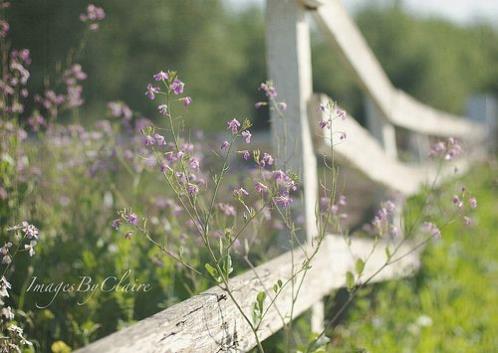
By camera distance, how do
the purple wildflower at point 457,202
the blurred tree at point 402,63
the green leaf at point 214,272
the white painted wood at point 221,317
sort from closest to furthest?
the white painted wood at point 221,317 → the green leaf at point 214,272 → the purple wildflower at point 457,202 → the blurred tree at point 402,63

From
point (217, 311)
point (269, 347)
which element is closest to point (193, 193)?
point (217, 311)

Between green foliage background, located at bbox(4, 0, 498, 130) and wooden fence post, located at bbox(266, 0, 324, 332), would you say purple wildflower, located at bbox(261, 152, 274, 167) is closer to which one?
wooden fence post, located at bbox(266, 0, 324, 332)

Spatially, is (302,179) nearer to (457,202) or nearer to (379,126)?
(457,202)

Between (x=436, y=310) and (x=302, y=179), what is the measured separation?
4.86ft

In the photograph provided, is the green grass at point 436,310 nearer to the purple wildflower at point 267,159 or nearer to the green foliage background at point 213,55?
the purple wildflower at point 267,159

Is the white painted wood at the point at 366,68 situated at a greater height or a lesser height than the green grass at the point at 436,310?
greater

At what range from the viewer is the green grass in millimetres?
3252

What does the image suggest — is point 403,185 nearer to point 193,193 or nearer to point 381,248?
point 381,248

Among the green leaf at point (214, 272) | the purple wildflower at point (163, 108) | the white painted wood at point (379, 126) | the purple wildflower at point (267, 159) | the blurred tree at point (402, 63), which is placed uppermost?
the purple wildflower at point (163, 108)

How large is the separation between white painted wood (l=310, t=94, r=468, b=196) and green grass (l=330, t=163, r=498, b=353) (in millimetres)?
480

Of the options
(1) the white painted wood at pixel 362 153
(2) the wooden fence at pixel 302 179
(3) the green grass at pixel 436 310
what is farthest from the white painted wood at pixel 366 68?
(3) the green grass at pixel 436 310

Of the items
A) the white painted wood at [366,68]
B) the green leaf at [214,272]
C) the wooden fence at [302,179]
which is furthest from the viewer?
the white painted wood at [366,68]

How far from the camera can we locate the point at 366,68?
381cm

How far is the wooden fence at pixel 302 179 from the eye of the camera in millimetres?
1732
